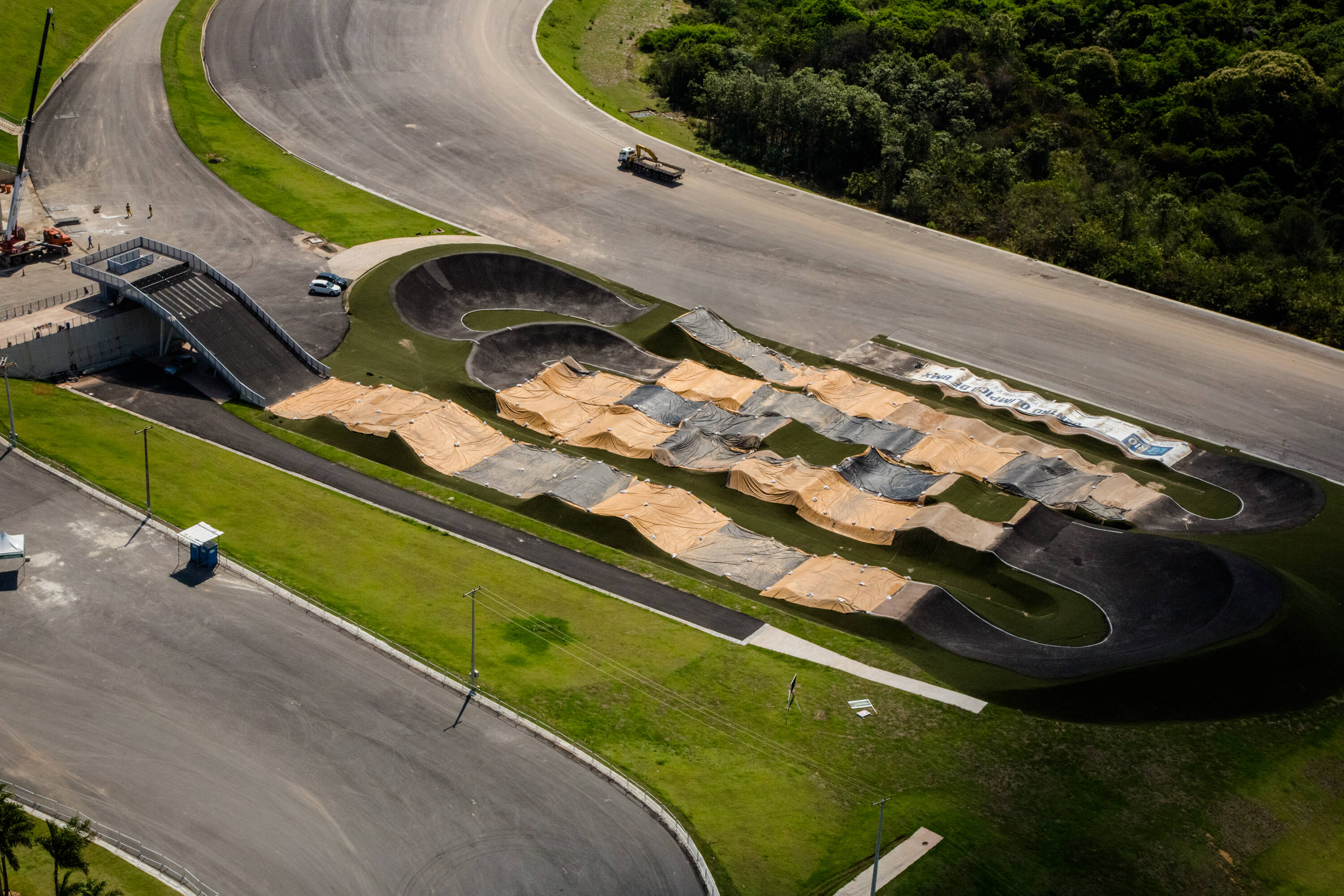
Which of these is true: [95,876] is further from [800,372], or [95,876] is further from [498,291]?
[498,291]

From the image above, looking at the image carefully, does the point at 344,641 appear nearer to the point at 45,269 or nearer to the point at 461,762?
the point at 461,762

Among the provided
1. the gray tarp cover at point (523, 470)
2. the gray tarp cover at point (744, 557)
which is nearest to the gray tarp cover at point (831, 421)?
the gray tarp cover at point (744, 557)

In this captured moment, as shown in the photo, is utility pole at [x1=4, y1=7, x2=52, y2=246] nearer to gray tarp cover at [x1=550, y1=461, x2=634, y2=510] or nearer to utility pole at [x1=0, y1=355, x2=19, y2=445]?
utility pole at [x1=0, y1=355, x2=19, y2=445]

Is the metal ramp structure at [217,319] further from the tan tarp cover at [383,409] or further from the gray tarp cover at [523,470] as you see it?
the gray tarp cover at [523,470]

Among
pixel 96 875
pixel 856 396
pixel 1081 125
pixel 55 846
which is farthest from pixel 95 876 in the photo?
pixel 1081 125

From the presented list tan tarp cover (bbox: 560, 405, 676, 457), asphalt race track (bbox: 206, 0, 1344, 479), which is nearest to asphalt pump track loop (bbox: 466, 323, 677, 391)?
tan tarp cover (bbox: 560, 405, 676, 457)

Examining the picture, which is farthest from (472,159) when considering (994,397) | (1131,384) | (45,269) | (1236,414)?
(1236,414)
